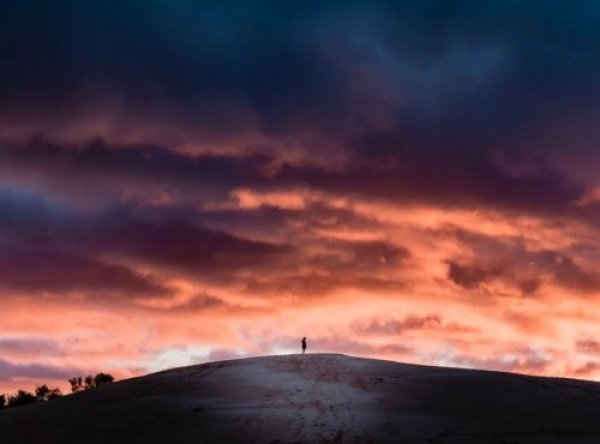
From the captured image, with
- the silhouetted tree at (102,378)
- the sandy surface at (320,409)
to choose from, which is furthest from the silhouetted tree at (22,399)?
the sandy surface at (320,409)

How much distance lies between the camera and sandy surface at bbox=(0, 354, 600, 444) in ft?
75.9

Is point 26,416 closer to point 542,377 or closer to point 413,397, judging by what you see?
point 413,397

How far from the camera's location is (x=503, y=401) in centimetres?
2825

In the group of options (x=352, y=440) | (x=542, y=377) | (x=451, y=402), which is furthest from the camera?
(x=542, y=377)

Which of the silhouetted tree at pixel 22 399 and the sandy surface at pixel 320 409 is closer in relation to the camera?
the sandy surface at pixel 320 409

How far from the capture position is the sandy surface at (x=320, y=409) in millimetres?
23125

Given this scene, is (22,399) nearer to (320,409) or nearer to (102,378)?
(102,378)

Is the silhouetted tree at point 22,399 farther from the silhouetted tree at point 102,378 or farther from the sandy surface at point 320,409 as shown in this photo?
the sandy surface at point 320,409

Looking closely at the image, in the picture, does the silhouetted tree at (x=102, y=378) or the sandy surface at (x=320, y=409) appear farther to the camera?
the silhouetted tree at (x=102, y=378)

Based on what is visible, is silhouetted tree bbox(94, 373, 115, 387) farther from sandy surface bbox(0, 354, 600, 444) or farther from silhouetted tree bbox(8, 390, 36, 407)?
sandy surface bbox(0, 354, 600, 444)

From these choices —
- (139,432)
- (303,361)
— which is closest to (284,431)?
(139,432)

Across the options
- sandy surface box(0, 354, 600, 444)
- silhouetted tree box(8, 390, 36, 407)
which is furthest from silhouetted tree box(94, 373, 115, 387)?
sandy surface box(0, 354, 600, 444)

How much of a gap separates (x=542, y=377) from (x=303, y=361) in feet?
38.4

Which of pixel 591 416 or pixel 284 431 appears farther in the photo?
pixel 591 416
